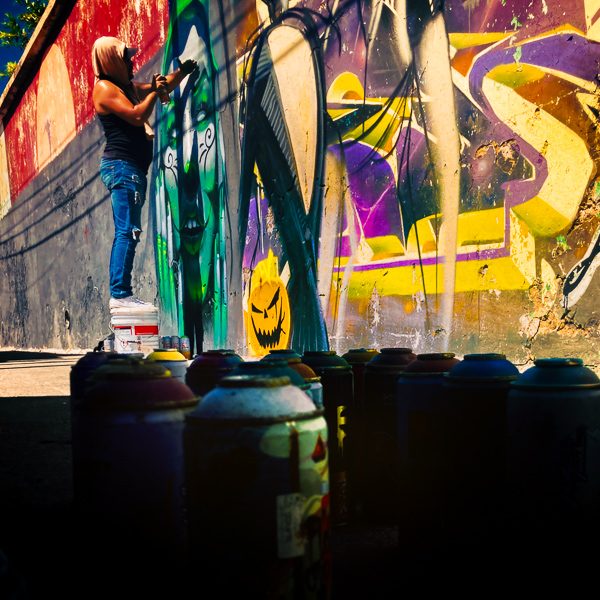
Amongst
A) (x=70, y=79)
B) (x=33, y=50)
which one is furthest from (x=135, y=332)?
(x=33, y=50)

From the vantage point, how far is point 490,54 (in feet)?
14.0

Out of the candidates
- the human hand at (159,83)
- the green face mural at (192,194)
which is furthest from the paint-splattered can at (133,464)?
the human hand at (159,83)

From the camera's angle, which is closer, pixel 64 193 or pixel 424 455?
pixel 424 455

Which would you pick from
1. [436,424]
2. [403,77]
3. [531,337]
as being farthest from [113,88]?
[436,424]

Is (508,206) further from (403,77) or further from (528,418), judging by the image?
(528,418)

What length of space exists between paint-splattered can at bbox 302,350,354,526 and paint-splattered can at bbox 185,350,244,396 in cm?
32

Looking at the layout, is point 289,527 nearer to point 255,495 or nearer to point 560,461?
point 255,495

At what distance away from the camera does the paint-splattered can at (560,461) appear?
5.00ft

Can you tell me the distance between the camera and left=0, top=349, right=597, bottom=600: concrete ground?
1.41 m

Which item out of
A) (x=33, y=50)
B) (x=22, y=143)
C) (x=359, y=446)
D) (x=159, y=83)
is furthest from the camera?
(x=22, y=143)

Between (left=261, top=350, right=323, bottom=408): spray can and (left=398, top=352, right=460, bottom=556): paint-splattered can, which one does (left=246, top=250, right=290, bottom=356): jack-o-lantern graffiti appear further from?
(left=398, top=352, right=460, bottom=556): paint-splattered can

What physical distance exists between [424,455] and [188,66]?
26.5 feet

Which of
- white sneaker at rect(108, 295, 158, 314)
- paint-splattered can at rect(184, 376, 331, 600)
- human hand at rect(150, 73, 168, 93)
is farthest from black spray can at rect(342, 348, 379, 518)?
human hand at rect(150, 73, 168, 93)

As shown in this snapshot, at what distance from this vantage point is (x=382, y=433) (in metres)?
2.25
